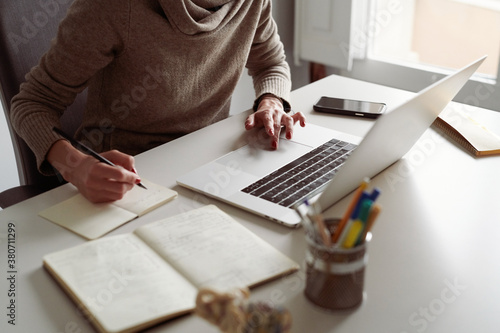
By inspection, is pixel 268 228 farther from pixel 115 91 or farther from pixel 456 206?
pixel 115 91

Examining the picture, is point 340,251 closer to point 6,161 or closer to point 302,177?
point 302,177

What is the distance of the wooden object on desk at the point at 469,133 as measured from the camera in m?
1.04

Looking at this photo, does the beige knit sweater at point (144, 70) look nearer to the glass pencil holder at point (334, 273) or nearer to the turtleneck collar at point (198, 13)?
the turtleneck collar at point (198, 13)

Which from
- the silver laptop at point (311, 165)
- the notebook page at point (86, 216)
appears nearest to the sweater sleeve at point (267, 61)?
the silver laptop at point (311, 165)

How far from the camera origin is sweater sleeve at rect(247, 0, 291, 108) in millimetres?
1350

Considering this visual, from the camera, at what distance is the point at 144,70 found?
3.74 feet

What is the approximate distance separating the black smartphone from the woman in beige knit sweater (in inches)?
3.7

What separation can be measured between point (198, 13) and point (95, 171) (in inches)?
17.9

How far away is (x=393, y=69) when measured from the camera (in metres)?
2.37

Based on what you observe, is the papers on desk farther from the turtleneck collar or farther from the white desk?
the turtleneck collar

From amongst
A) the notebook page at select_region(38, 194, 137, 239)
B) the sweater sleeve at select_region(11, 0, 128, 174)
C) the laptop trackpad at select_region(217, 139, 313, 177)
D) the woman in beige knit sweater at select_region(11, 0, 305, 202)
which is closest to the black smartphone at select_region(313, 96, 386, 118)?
the woman in beige knit sweater at select_region(11, 0, 305, 202)

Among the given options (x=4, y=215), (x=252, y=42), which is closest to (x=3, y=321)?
(x=4, y=215)

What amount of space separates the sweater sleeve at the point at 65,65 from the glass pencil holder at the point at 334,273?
599 millimetres

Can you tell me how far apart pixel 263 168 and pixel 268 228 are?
0.19 meters
